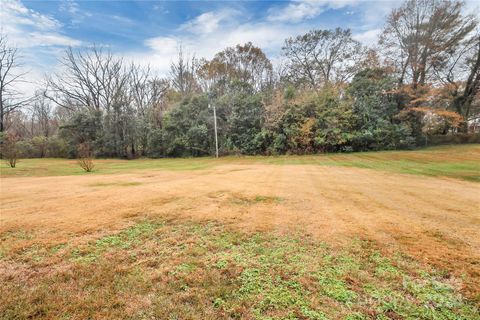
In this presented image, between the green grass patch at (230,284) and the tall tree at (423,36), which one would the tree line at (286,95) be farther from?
the green grass patch at (230,284)

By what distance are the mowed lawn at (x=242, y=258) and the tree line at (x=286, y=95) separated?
37.9ft

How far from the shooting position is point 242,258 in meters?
2.45

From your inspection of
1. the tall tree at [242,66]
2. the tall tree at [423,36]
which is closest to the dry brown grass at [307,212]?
the tall tree at [423,36]

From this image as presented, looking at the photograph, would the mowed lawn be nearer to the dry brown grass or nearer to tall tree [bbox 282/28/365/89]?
the dry brown grass

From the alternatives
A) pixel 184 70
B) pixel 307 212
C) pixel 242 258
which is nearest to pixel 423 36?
pixel 307 212

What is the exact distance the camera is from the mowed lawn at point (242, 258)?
174cm

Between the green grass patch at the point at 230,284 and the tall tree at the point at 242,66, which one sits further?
the tall tree at the point at 242,66

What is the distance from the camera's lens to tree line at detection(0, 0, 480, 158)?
1678 centimetres

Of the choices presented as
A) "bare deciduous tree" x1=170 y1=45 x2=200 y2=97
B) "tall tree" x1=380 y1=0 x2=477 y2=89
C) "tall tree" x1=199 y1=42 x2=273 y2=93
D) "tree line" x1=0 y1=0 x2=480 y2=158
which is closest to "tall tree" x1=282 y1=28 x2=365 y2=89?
"tree line" x1=0 y1=0 x2=480 y2=158

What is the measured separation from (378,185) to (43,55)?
2656 cm

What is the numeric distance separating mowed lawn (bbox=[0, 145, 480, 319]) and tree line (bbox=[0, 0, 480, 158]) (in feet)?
37.9

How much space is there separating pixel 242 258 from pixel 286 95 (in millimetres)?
17881

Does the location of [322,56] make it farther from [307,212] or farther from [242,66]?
[307,212]

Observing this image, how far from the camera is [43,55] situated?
19484 mm
